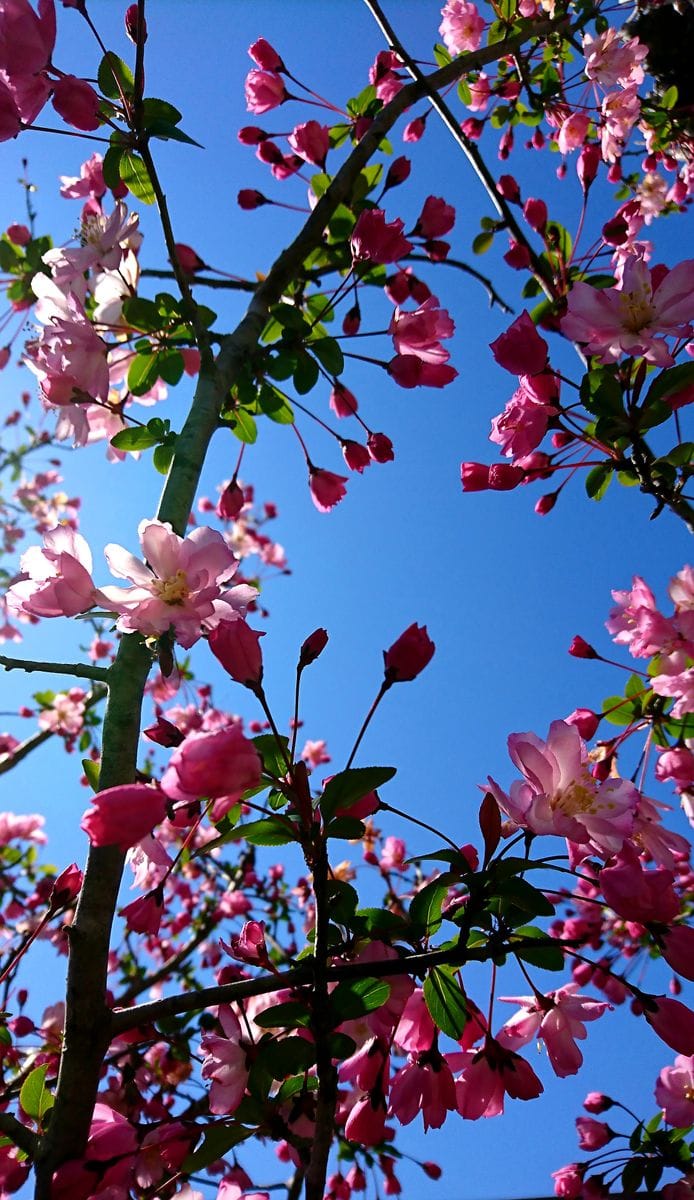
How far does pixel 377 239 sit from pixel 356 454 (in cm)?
50

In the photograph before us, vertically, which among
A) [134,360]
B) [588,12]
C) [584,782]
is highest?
[588,12]

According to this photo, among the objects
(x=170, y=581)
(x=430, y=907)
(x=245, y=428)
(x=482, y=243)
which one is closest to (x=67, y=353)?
(x=245, y=428)

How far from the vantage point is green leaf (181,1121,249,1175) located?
0.92 metres

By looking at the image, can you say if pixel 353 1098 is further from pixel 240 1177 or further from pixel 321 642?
pixel 321 642

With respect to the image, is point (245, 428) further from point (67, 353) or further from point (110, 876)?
point (110, 876)

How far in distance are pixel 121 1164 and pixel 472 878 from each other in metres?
0.52

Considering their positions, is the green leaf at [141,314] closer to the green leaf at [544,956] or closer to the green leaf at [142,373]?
the green leaf at [142,373]

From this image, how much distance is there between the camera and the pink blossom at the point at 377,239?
1.62 m

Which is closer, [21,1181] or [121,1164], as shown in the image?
[121,1164]

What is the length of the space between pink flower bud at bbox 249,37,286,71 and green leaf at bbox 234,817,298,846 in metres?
2.13

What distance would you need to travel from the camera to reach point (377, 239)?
1629 millimetres

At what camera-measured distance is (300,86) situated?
2100 millimetres

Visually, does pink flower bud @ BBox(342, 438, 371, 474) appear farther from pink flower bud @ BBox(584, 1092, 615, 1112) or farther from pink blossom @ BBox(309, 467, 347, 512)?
pink flower bud @ BBox(584, 1092, 615, 1112)

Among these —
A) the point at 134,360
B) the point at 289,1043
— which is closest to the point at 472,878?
the point at 289,1043
